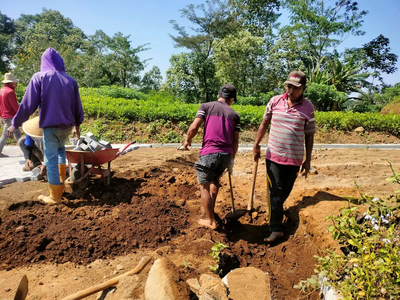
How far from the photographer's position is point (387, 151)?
8.88 meters

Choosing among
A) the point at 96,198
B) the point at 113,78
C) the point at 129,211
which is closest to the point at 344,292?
the point at 129,211

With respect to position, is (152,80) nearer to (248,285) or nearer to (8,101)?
(8,101)

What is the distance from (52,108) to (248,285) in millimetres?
3360

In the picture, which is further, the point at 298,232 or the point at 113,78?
the point at 113,78

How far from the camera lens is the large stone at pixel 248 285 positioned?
2482 millimetres

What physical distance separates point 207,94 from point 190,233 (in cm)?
2100

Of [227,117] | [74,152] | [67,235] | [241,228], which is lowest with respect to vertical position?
[241,228]

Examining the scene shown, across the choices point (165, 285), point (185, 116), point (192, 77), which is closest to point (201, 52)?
point (192, 77)

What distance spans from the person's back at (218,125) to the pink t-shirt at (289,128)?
0.52 m

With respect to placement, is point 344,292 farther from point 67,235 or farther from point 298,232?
point 67,235

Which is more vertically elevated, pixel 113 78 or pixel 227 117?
pixel 113 78

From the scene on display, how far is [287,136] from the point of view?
3.29 m

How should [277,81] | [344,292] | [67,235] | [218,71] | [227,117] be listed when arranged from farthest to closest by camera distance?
[277,81] → [218,71] → [227,117] → [67,235] → [344,292]

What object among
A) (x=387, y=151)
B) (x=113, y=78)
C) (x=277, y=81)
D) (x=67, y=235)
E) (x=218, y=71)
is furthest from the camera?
(x=113, y=78)
